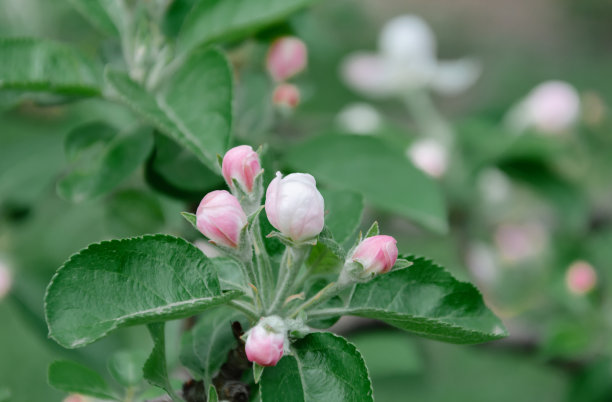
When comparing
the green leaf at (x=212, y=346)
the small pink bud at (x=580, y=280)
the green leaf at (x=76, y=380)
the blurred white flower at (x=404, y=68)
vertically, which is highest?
the green leaf at (x=212, y=346)

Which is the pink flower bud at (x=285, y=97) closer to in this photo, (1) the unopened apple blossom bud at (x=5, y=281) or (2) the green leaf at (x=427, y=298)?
(2) the green leaf at (x=427, y=298)

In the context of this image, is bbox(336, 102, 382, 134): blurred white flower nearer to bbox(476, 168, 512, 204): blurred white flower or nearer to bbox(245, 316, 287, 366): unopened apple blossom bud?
bbox(476, 168, 512, 204): blurred white flower

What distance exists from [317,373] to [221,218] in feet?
0.40

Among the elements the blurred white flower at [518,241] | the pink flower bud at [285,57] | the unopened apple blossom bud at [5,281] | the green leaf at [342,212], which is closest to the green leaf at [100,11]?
the pink flower bud at [285,57]

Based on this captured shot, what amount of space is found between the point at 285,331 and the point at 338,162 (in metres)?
0.32

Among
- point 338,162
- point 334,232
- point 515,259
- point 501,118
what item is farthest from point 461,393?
point 334,232

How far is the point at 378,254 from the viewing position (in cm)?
41

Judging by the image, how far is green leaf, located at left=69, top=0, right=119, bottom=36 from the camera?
64 centimetres

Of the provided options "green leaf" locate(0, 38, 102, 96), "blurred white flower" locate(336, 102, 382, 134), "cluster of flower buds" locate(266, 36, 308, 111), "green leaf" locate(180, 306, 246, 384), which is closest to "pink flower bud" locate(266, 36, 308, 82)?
"cluster of flower buds" locate(266, 36, 308, 111)

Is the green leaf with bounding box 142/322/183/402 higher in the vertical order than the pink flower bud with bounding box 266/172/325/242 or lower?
lower

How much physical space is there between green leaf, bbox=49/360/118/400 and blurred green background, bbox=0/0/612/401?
115 mm

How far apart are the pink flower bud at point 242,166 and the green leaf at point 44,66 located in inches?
9.0

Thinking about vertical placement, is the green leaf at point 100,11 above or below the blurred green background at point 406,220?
above

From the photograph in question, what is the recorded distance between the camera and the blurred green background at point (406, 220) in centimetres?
79
